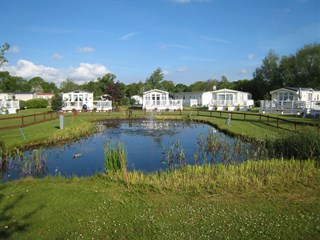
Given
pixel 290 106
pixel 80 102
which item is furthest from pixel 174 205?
pixel 80 102

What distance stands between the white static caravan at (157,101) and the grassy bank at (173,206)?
3406cm

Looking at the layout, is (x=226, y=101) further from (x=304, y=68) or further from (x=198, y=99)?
(x=304, y=68)

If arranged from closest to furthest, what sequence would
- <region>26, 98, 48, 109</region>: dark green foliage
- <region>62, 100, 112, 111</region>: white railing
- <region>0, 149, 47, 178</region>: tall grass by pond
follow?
1. <region>0, 149, 47, 178</region>: tall grass by pond
2. <region>62, 100, 112, 111</region>: white railing
3. <region>26, 98, 48, 109</region>: dark green foliage

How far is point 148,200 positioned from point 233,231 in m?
2.02

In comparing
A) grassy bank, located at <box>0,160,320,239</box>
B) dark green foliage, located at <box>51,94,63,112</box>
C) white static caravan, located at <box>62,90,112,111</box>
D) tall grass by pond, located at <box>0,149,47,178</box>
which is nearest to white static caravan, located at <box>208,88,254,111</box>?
white static caravan, located at <box>62,90,112,111</box>

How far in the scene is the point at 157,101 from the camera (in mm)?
42469

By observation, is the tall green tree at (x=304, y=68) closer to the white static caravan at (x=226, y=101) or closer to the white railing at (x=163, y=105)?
the white static caravan at (x=226, y=101)

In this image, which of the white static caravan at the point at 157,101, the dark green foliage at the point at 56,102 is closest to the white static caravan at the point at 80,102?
the dark green foliage at the point at 56,102

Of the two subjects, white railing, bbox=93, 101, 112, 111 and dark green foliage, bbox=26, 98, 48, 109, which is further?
dark green foliage, bbox=26, 98, 48, 109

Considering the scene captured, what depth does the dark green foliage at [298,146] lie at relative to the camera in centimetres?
873

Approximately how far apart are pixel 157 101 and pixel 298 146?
33.8 meters

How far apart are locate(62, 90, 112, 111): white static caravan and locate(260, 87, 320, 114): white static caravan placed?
21922 mm

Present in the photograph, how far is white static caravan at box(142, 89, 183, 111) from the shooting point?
1649 inches

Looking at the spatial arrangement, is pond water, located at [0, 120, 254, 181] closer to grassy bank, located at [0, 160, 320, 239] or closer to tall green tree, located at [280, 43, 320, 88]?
grassy bank, located at [0, 160, 320, 239]
